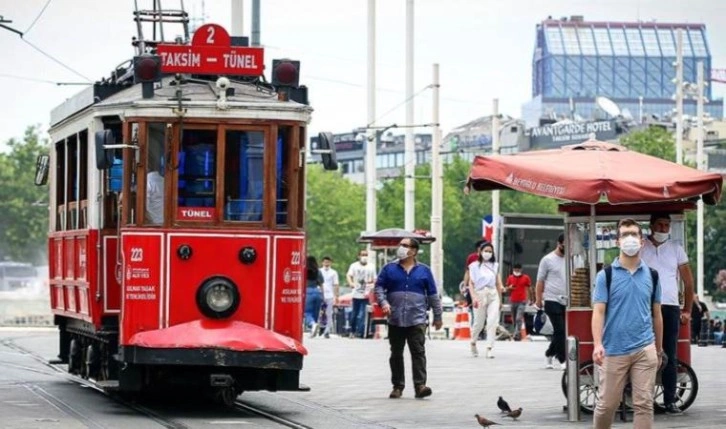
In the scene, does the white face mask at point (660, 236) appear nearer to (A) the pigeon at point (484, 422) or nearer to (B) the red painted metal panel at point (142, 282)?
(A) the pigeon at point (484, 422)

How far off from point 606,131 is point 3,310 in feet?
308

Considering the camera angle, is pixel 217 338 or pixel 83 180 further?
pixel 83 180

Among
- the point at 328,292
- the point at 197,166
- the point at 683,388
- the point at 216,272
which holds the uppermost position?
the point at 197,166

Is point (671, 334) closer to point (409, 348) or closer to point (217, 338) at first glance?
point (409, 348)

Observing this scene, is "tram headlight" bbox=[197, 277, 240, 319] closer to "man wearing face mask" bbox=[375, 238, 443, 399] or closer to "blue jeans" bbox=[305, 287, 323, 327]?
"man wearing face mask" bbox=[375, 238, 443, 399]

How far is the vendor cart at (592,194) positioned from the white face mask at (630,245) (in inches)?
121

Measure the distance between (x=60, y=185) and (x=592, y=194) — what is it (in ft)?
24.9

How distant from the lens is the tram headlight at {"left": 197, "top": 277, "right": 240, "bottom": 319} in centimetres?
1922

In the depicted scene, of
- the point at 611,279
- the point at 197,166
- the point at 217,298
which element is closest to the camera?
the point at 611,279

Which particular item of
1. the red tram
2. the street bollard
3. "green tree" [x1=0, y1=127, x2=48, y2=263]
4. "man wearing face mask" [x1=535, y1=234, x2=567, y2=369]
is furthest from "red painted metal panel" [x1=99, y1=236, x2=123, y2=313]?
"green tree" [x1=0, y1=127, x2=48, y2=263]

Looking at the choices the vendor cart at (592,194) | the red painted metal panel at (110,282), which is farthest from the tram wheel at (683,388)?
the red painted metal panel at (110,282)

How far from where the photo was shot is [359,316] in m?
44.3

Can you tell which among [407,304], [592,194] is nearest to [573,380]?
[592,194]

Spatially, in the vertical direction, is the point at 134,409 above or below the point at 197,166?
below
